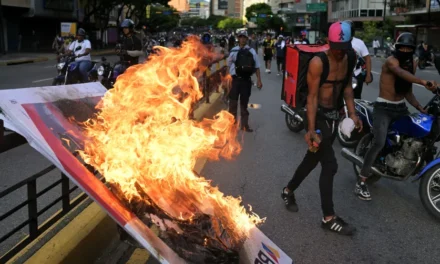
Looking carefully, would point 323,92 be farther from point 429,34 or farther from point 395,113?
point 429,34

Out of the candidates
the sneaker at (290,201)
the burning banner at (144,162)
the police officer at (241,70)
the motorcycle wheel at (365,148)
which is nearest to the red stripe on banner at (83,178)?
the burning banner at (144,162)

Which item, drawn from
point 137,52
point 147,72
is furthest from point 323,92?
point 137,52

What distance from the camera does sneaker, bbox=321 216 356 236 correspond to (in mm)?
4391

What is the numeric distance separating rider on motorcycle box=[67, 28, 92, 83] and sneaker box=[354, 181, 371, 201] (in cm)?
800

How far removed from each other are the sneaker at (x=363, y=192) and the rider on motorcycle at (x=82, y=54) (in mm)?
7998

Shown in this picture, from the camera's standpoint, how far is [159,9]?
107m

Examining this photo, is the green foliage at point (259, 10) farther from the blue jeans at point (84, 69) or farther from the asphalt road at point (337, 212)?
the asphalt road at point (337, 212)

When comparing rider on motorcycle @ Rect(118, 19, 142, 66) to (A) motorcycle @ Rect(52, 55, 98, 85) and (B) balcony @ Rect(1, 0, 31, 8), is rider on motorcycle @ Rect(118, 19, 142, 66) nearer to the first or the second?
(A) motorcycle @ Rect(52, 55, 98, 85)

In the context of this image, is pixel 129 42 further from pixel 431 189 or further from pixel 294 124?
pixel 431 189

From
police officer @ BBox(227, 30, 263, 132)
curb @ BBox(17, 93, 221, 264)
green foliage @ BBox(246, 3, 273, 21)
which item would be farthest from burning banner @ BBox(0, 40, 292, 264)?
green foliage @ BBox(246, 3, 273, 21)

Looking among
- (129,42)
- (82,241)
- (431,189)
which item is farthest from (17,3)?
(431,189)

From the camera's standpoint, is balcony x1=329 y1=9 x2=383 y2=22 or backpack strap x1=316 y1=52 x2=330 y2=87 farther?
balcony x1=329 y1=9 x2=383 y2=22

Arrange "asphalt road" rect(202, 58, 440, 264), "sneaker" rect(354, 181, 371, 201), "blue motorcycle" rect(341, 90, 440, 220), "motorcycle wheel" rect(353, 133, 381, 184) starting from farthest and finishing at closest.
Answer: "motorcycle wheel" rect(353, 133, 381, 184)
"sneaker" rect(354, 181, 371, 201)
"blue motorcycle" rect(341, 90, 440, 220)
"asphalt road" rect(202, 58, 440, 264)

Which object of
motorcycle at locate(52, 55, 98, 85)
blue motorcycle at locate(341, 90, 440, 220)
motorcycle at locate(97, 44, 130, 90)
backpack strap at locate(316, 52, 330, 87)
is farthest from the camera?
motorcycle at locate(52, 55, 98, 85)
